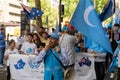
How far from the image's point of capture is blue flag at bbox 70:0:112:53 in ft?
27.6

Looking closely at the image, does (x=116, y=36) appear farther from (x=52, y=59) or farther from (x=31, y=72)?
(x=52, y=59)

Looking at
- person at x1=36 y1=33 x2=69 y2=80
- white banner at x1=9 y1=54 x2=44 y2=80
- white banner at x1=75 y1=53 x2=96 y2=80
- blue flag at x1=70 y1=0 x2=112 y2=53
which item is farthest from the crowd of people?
blue flag at x1=70 y1=0 x2=112 y2=53

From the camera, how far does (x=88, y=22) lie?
8703 millimetres

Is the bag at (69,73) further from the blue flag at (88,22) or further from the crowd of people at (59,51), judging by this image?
the blue flag at (88,22)

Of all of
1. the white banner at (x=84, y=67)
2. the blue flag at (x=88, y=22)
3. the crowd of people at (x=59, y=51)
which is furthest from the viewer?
the white banner at (x=84, y=67)

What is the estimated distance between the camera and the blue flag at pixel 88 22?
8422mm

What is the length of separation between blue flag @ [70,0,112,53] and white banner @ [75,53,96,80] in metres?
2.24

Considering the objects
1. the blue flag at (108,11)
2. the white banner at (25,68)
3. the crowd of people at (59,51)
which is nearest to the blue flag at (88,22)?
the crowd of people at (59,51)

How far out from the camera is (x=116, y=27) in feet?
40.9

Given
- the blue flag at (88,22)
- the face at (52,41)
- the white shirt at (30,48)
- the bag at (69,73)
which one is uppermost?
the blue flag at (88,22)

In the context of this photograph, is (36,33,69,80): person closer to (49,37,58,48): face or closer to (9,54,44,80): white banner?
(49,37,58,48): face

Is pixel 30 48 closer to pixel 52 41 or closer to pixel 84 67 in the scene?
pixel 84 67

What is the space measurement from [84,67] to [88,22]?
2.63m

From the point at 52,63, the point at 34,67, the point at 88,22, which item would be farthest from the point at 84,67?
the point at 52,63
